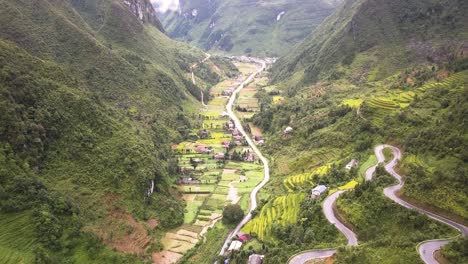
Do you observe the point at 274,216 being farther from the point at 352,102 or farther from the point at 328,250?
the point at 352,102

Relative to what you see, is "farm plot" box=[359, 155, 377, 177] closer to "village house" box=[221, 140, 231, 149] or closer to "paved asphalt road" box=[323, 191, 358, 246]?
"paved asphalt road" box=[323, 191, 358, 246]

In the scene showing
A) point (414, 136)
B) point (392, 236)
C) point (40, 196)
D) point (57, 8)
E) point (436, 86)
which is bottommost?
point (392, 236)

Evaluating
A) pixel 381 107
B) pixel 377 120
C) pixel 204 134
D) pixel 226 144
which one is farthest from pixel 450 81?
pixel 204 134

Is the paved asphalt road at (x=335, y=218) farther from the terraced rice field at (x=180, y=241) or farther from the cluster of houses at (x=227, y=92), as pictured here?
the cluster of houses at (x=227, y=92)

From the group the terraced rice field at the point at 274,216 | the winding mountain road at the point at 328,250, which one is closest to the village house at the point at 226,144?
the terraced rice field at the point at 274,216

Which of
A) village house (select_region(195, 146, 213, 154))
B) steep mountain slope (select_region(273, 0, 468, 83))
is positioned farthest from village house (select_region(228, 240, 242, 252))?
steep mountain slope (select_region(273, 0, 468, 83))

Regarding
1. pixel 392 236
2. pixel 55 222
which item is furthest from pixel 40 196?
pixel 392 236

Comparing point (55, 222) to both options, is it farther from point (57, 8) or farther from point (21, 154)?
point (57, 8)
